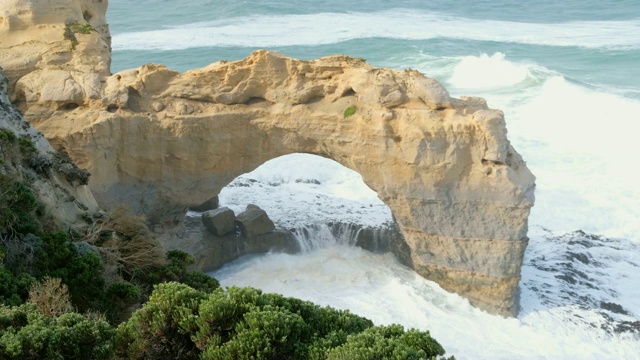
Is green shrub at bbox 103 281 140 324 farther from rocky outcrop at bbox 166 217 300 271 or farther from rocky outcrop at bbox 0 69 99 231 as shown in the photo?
rocky outcrop at bbox 166 217 300 271

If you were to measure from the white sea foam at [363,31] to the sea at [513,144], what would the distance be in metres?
0.14

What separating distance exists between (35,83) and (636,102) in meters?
27.0

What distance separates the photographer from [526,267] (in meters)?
21.1

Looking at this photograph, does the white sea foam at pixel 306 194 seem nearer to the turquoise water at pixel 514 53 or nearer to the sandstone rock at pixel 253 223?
the sandstone rock at pixel 253 223

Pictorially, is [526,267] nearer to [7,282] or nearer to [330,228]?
[330,228]

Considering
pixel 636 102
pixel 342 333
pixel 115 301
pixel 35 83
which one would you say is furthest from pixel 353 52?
pixel 342 333

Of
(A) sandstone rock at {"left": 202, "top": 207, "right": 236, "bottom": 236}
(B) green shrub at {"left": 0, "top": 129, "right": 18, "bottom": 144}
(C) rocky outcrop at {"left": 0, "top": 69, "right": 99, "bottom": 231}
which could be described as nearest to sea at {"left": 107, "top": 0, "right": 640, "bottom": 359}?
(A) sandstone rock at {"left": 202, "top": 207, "right": 236, "bottom": 236}

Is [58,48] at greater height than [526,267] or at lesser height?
greater

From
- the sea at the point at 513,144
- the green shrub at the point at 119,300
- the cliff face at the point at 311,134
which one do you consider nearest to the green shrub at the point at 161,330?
the green shrub at the point at 119,300

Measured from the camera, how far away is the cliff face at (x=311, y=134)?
1822 centimetres

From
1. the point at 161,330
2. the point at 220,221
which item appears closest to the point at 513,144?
the point at 220,221

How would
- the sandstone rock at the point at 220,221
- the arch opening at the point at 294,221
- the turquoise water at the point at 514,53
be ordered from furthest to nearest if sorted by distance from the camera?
the turquoise water at the point at 514,53 → the arch opening at the point at 294,221 → the sandstone rock at the point at 220,221

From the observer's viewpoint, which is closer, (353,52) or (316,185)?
(316,185)

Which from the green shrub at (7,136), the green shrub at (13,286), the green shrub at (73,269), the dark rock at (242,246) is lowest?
the dark rock at (242,246)
